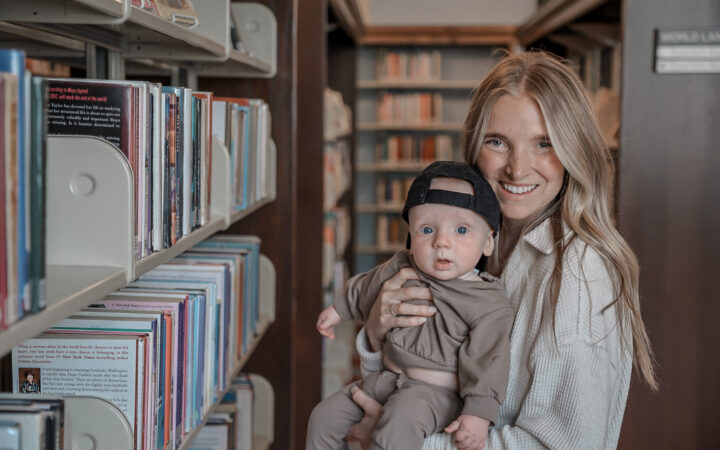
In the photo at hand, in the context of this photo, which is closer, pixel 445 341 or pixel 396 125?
pixel 445 341

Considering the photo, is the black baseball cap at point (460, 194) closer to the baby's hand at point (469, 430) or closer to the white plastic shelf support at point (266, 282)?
the baby's hand at point (469, 430)

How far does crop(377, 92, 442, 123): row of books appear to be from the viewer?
734 cm

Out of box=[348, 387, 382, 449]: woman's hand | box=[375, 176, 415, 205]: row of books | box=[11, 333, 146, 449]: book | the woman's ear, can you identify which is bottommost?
box=[348, 387, 382, 449]: woman's hand

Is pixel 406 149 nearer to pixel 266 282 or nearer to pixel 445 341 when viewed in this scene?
pixel 266 282

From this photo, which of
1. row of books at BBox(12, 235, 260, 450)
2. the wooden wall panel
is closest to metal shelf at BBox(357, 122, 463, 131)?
the wooden wall panel

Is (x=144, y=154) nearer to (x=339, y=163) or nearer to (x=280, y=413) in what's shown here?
(x=280, y=413)

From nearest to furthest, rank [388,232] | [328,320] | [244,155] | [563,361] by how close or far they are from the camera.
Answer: [563,361], [328,320], [244,155], [388,232]

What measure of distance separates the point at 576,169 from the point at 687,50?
1.53m

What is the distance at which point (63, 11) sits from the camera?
118 centimetres

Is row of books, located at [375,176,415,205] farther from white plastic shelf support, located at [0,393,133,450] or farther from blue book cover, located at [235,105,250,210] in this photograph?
white plastic shelf support, located at [0,393,133,450]

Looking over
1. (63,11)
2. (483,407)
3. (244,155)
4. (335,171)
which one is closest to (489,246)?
(483,407)

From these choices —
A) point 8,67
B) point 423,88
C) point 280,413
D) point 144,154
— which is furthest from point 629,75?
point 423,88

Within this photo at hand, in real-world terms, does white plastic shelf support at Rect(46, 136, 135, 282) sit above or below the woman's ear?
above

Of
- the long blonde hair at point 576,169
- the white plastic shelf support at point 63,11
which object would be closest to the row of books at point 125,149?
the white plastic shelf support at point 63,11
